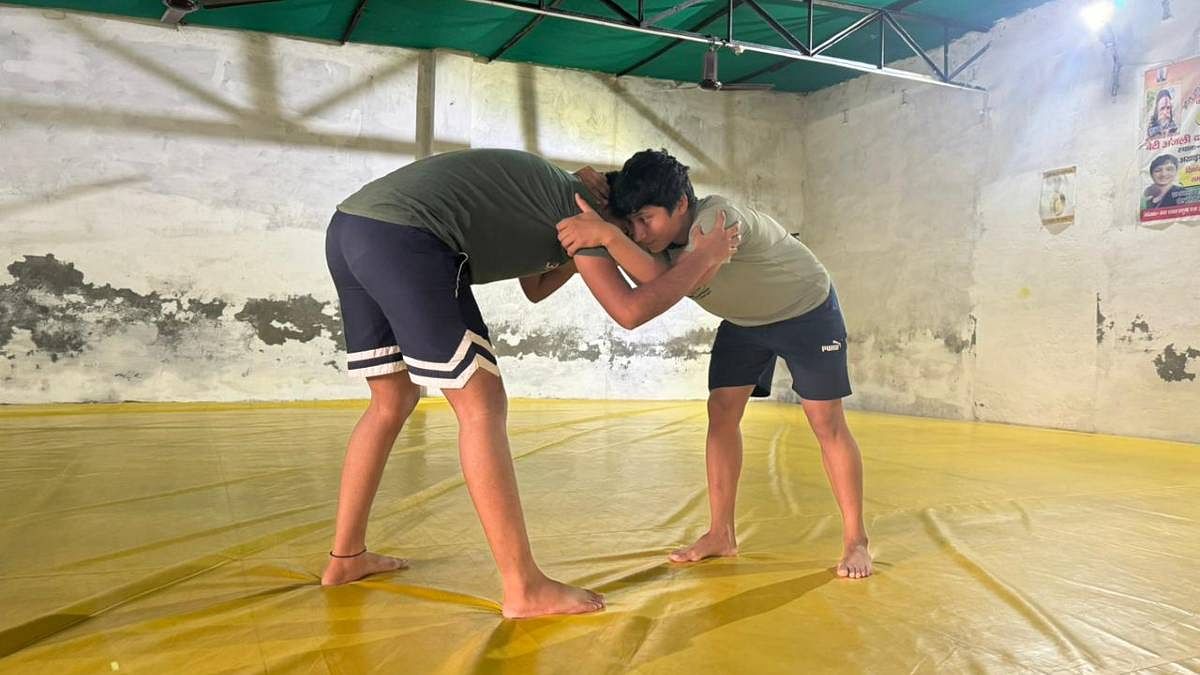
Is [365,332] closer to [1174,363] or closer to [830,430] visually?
[830,430]

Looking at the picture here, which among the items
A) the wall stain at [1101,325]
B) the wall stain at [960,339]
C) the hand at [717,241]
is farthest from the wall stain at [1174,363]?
the hand at [717,241]

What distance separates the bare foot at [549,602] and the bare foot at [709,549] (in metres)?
0.48

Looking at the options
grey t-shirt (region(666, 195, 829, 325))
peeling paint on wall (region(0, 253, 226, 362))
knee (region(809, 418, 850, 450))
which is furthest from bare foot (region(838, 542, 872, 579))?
peeling paint on wall (region(0, 253, 226, 362))

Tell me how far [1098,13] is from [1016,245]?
1.81m

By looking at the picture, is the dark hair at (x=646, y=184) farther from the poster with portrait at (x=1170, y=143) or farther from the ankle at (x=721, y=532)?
the poster with portrait at (x=1170, y=143)

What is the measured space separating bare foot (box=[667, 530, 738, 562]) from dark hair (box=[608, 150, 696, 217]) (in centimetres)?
93

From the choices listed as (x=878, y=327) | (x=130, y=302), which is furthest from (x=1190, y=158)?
(x=130, y=302)

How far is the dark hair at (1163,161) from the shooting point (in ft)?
17.5

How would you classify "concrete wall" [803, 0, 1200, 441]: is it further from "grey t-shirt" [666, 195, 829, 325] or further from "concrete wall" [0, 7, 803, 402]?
"grey t-shirt" [666, 195, 829, 325]

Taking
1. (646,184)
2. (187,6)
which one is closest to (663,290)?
(646,184)

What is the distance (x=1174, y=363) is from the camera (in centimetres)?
534

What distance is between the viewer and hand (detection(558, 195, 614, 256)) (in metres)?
1.71

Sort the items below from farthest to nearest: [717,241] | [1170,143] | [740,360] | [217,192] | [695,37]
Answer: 1. [217,192]
2. [695,37]
3. [1170,143]
4. [740,360]
5. [717,241]

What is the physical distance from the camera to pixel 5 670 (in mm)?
1332
